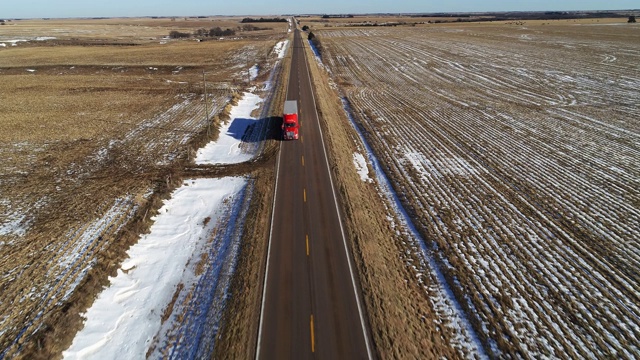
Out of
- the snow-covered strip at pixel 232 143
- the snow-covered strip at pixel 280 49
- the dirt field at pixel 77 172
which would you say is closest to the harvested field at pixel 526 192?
the snow-covered strip at pixel 232 143

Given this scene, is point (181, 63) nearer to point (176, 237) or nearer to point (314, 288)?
point (176, 237)

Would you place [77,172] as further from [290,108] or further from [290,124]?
[290,108]

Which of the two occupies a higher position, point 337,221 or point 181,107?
point 181,107

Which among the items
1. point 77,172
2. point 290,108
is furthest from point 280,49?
point 77,172

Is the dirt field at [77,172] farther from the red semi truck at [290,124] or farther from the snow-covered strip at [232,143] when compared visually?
the red semi truck at [290,124]

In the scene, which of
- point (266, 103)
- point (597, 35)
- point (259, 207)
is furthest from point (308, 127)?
point (597, 35)
